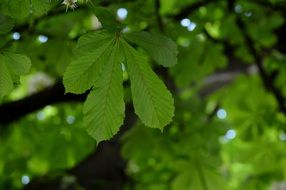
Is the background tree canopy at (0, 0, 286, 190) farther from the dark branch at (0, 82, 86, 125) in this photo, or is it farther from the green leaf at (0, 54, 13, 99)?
the green leaf at (0, 54, 13, 99)

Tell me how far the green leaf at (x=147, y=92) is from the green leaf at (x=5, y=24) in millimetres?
153

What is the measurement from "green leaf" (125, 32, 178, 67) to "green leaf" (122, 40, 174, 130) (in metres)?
0.04

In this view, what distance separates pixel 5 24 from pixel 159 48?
0.68 feet

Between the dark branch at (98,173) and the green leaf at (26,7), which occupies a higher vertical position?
the green leaf at (26,7)

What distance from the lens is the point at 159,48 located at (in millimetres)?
708

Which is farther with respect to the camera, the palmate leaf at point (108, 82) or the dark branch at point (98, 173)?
the dark branch at point (98, 173)

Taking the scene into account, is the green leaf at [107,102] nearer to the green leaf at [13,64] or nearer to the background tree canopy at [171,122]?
the green leaf at [13,64]

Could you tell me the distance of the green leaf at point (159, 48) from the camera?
0.70 meters

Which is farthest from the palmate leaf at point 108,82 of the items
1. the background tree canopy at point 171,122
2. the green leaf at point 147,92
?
the background tree canopy at point 171,122

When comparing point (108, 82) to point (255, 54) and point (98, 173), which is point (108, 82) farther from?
point (98, 173)

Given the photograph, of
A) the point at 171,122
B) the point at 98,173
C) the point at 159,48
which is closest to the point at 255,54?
the point at 171,122

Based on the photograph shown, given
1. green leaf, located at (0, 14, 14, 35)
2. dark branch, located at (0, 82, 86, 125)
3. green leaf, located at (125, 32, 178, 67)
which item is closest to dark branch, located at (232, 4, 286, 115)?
dark branch, located at (0, 82, 86, 125)

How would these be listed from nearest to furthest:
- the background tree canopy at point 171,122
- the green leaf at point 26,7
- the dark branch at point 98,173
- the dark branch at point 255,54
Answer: the green leaf at point 26,7
the background tree canopy at point 171,122
the dark branch at point 255,54
the dark branch at point 98,173

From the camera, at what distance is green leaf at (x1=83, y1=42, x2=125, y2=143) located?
2.16 feet
